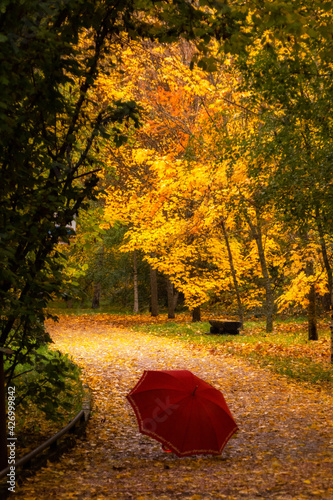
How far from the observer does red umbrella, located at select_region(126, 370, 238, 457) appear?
602cm

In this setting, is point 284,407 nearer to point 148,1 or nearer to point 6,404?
point 6,404

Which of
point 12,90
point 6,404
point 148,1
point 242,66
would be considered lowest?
point 6,404

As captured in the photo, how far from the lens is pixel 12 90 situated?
4328 mm

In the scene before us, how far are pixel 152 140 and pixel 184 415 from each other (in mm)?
18857

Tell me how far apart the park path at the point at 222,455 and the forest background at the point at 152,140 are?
3.36ft

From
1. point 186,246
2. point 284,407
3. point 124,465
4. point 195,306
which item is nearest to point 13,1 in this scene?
Answer: point 124,465

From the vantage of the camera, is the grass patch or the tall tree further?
the grass patch

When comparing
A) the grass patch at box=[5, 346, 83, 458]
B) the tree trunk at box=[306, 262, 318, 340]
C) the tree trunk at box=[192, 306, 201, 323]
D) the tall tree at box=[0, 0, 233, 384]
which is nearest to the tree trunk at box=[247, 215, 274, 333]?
the tree trunk at box=[306, 262, 318, 340]

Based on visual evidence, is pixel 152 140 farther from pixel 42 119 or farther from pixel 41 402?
pixel 41 402

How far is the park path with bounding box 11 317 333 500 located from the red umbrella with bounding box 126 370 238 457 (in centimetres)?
34

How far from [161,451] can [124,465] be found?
2.69 ft

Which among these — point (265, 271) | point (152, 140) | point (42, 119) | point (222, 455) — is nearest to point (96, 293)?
point (152, 140)

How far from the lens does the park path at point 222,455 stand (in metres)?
5.19

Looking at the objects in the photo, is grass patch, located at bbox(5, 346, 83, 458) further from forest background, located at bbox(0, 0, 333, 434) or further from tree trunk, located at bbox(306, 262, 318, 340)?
tree trunk, located at bbox(306, 262, 318, 340)
